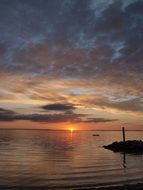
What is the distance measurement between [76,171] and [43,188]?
530 inches

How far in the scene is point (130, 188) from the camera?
88.5 ft

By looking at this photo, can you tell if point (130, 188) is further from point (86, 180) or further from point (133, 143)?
point (133, 143)

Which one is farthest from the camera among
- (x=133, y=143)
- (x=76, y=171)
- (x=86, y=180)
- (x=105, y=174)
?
(x=133, y=143)

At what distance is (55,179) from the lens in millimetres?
36125

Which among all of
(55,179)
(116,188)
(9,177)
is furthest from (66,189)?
(9,177)

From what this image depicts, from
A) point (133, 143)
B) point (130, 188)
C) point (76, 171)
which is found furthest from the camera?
point (133, 143)

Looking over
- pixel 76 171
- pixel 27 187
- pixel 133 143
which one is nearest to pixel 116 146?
pixel 133 143

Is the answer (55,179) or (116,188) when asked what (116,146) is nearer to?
(55,179)

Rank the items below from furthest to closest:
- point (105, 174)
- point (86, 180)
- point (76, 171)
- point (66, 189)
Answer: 1. point (76, 171)
2. point (105, 174)
3. point (86, 180)
4. point (66, 189)

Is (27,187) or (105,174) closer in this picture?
(27,187)

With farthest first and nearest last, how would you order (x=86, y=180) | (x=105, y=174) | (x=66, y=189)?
1. (x=105, y=174)
2. (x=86, y=180)
3. (x=66, y=189)

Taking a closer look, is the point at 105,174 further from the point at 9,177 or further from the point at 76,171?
the point at 9,177

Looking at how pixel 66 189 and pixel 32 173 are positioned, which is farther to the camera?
pixel 32 173

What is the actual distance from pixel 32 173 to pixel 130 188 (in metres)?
17.7
